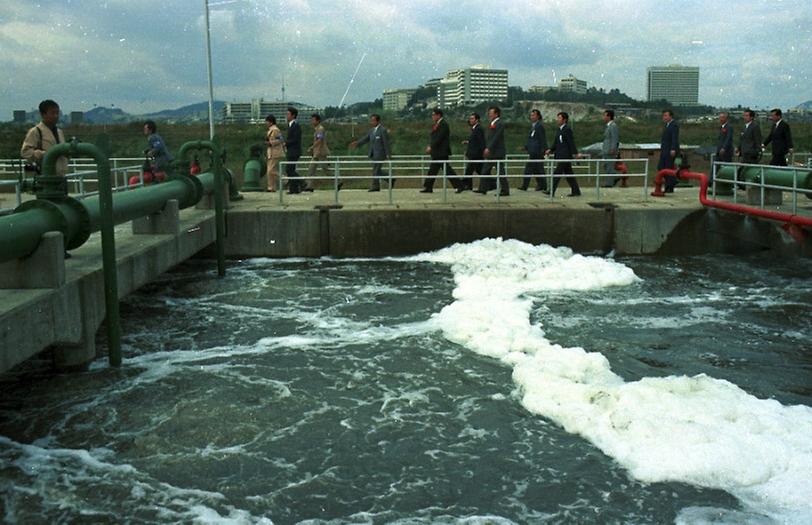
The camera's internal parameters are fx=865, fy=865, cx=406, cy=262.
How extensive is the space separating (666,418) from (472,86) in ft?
115

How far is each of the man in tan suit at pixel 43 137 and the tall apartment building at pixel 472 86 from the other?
26.5 m

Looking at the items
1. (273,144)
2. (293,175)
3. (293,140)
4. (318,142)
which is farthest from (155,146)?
(318,142)

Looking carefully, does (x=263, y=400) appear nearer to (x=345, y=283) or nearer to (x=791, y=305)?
(x=345, y=283)

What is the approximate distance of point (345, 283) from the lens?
14.4 m

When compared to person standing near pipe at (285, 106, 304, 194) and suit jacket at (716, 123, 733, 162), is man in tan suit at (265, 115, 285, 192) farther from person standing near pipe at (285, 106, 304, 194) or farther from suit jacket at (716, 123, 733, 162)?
suit jacket at (716, 123, 733, 162)

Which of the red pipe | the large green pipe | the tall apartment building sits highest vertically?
the tall apartment building

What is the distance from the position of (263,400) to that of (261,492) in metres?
2.10

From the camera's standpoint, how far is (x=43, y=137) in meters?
10.6

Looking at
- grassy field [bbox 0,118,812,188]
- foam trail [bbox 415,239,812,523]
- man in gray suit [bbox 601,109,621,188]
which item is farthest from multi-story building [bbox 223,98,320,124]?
foam trail [bbox 415,239,812,523]

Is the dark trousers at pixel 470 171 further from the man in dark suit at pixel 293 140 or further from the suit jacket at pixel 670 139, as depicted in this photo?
the suit jacket at pixel 670 139

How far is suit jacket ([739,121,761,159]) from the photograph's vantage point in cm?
1852

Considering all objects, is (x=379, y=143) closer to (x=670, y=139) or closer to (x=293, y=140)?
(x=293, y=140)

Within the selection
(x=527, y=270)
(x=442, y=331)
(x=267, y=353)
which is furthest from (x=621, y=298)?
(x=267, y=353)

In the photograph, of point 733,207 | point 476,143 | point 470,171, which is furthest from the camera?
point 470,171
